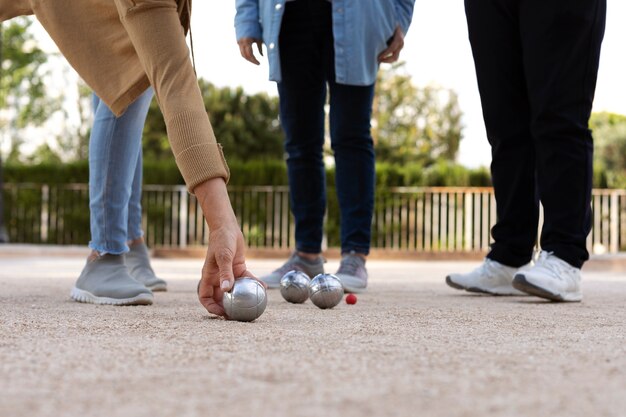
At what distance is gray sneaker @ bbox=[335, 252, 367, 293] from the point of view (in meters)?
3.27

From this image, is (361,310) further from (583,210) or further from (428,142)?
(428,142)

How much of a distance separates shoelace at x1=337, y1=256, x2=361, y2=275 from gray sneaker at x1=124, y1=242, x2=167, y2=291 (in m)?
0.68

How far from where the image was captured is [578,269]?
9.23ft

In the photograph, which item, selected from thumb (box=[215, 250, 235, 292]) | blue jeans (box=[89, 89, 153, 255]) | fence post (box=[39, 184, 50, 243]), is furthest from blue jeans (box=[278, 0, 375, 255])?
fence post (box=[39, 184, 50, 243])

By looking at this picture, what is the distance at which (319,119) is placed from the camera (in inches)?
138

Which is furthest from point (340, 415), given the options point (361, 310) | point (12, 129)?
point (12, 129)

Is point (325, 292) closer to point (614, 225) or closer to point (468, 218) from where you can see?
point (468, 218)

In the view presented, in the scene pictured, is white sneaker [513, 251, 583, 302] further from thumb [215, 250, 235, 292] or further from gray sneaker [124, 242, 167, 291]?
gray sneaker [124, 242, 167, 291]

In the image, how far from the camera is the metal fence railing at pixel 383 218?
488 inches

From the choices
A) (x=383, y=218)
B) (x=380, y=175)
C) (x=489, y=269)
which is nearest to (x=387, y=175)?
(x=380, y=175)

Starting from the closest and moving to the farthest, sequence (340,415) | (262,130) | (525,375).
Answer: (340,415), (525,375), (262,130)

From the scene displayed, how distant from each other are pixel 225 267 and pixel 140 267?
1.49 m

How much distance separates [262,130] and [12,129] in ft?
23.9

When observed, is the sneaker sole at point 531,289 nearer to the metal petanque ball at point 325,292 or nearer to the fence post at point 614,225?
the metal petanque ball at point 325,292
